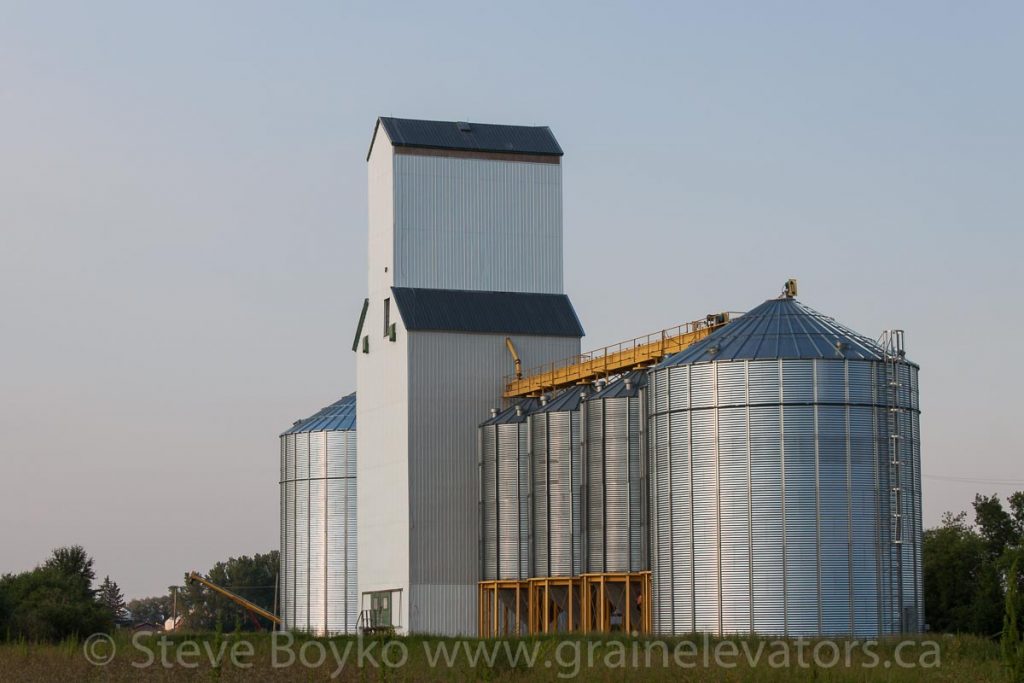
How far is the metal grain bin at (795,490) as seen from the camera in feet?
190

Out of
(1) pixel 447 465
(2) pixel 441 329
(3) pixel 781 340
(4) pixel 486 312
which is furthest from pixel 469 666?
(4) pixel 486 312

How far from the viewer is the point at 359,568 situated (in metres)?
83.1

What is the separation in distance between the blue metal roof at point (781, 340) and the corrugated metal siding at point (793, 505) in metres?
0.61

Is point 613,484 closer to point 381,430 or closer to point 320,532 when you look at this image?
point 381,430

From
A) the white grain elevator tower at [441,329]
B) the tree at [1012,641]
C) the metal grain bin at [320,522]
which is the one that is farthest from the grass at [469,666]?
the metal grain bin at [320,522]

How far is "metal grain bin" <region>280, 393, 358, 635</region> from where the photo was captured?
305 feet

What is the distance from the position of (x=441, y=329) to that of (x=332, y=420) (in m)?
19.4

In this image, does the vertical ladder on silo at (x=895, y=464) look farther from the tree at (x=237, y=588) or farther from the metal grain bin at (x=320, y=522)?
the tree at (x=237, y=588)

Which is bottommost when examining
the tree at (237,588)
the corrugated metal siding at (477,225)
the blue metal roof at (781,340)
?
the tree at (237,588)

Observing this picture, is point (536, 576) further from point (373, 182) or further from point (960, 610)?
point (960, 610)

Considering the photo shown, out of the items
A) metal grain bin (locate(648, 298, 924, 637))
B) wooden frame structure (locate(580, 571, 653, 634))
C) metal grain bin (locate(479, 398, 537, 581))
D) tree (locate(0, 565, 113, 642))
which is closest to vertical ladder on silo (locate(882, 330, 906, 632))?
metal grain bin (locate(648, 298, 924, 637))

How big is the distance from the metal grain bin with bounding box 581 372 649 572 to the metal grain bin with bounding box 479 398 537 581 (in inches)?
228

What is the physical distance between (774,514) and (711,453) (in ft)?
11.4

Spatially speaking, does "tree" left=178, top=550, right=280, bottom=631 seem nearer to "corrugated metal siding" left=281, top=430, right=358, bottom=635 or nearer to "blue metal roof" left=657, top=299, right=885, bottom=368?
"corrugated metal siding" left=281, top=430, right=358, bottom=635
